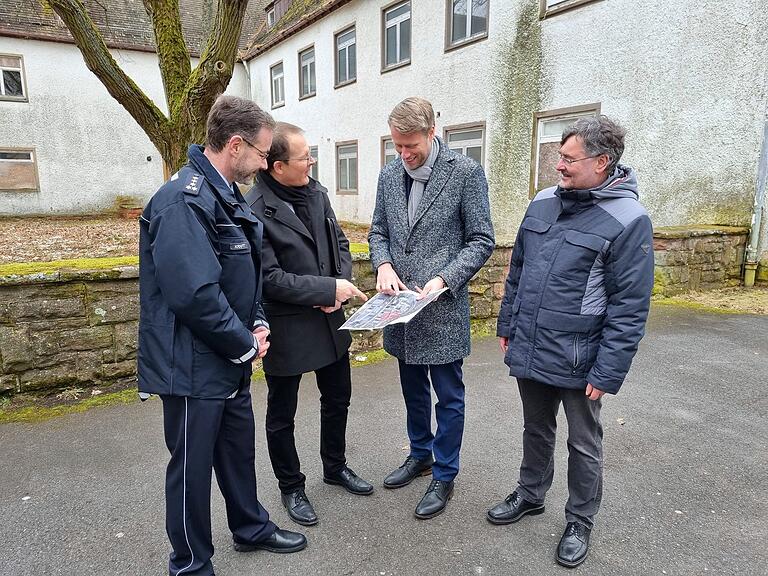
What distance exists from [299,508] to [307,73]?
16861 mm

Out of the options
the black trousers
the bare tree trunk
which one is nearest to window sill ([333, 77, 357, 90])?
the bare tree trunk

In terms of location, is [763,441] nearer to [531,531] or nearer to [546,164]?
[531,531]

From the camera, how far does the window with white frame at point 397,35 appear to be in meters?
12.8

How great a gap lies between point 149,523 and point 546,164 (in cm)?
918

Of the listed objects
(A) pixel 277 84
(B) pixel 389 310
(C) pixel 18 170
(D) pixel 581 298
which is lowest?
(B) pixel 389 310

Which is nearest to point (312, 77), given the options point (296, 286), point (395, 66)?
point (395, 66)

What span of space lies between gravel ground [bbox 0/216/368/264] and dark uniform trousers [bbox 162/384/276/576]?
7.18m

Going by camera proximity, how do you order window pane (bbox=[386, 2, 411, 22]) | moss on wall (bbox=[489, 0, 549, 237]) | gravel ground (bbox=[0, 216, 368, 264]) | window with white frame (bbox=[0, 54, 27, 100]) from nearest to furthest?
1. gravel ground (bbox=[0, 216, 368, 264])
2. moss on wall (bbox=[489, 0, 549, 237])
3. window pane (bbox=[386, 2, 411, 22])
4. window with white frame (bbox=[0, 54, 27, 100])

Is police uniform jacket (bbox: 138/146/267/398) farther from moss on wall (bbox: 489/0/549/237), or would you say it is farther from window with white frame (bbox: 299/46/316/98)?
window with white frame (bbox: 299/46/316/98)

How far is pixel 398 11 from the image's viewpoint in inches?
511

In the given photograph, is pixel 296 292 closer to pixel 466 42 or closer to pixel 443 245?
pixel 443 245

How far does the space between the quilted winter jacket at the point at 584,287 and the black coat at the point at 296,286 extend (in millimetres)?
898

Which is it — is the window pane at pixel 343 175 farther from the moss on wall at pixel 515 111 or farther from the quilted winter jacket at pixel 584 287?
the quilted winter jacket at pixel 584 287

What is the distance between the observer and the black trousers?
2.60 meters
